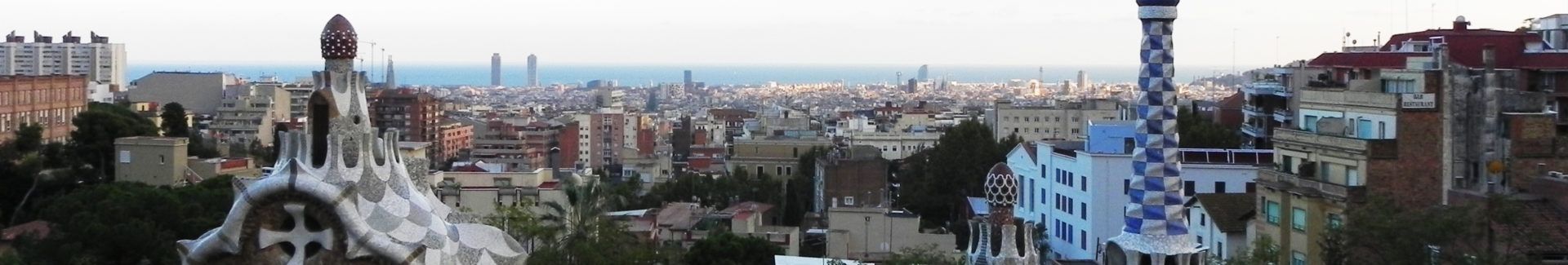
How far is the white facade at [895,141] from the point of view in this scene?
8300 centimetres

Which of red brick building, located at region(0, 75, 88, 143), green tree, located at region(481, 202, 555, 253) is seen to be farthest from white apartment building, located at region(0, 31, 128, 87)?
green tree, located at region(481, 202, 555, 253)

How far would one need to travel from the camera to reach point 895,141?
3337 inches

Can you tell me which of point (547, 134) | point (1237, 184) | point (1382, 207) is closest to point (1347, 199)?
point (1382, 207)

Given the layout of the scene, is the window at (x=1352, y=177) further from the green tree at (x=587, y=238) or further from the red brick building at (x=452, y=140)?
the red brick building at (x=452, y=140)

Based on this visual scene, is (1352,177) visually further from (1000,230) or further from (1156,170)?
(1000,230)

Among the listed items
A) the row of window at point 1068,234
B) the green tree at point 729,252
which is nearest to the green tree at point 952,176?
the row of window at point 1068,234

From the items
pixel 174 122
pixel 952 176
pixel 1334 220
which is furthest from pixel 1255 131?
pixel 174 122

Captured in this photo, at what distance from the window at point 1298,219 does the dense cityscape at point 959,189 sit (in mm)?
38

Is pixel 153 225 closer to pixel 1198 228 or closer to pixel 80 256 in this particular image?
pixel 80 256

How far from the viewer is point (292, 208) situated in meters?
13.4

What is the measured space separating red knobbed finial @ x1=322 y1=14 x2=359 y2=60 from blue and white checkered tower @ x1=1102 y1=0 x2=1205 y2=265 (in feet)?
15.9

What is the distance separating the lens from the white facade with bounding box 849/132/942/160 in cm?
8300

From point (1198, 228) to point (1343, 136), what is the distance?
14.0 feet

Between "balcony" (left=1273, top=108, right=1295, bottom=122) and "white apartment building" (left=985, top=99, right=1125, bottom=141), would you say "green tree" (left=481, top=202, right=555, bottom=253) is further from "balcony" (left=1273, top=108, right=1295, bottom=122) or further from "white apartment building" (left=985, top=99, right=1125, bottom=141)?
"white apartment building" (left=985, top=99, right=1125, bottom=141)
